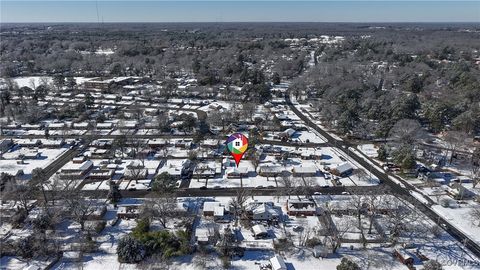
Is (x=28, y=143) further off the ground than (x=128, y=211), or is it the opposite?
(x=28, y=143)

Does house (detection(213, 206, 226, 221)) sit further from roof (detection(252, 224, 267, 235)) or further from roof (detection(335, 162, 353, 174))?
roof (detection(335, 162, 353, 174))

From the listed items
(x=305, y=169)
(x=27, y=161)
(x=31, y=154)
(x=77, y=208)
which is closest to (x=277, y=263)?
(x=305, y=169)

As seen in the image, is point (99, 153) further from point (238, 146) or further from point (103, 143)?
point (238, 146)

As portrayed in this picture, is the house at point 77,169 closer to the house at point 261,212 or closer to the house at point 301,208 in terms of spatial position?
the house at point 261,212

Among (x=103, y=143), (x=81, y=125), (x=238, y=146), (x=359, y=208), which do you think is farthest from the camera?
(x=81, y=125)

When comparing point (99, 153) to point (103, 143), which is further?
point (103, 143)

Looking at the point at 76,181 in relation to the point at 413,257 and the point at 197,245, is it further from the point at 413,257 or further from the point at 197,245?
the point at 413,257

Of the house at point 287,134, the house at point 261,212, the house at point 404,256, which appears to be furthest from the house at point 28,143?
the house at point 404,256
